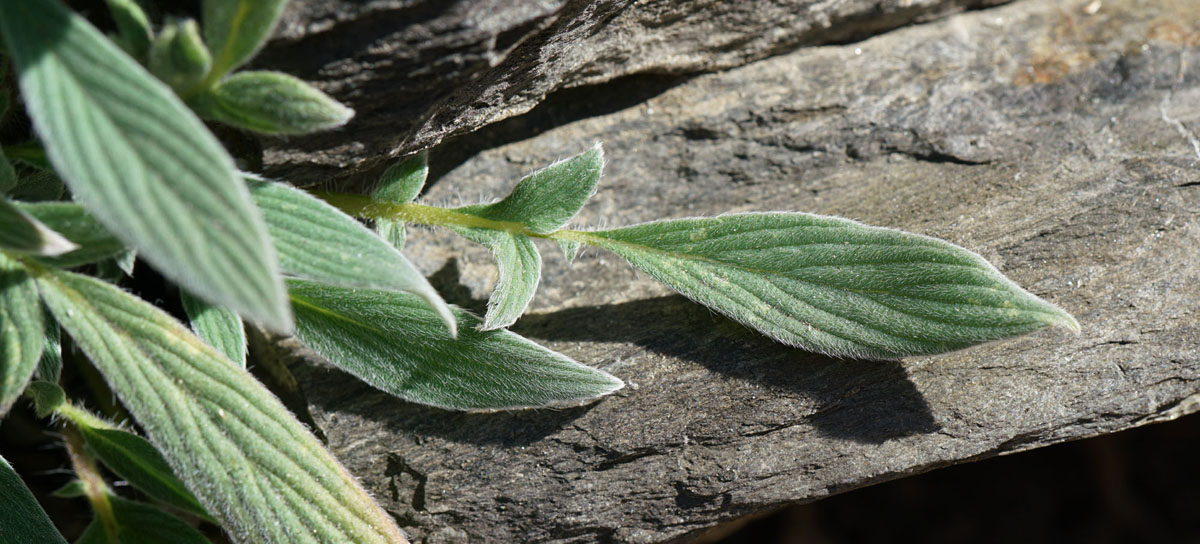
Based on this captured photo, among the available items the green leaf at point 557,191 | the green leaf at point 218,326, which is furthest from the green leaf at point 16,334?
the green leaf at point 557,191

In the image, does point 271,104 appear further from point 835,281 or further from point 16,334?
point 835,281

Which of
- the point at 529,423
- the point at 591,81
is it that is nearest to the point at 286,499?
the point at 529,423

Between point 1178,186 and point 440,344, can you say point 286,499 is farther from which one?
point 1178,186

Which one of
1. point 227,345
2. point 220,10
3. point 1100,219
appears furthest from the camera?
point 1100,219

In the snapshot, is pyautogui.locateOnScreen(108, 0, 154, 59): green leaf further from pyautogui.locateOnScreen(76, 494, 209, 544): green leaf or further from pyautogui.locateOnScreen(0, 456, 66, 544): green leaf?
pyautogui.locateOnScreen(76, 494, 209, 544): green leaf

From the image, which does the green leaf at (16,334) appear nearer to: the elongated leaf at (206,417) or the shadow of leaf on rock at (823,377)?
the elongated leaf at (206,417)

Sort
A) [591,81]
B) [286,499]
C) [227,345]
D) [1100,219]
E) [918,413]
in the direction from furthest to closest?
[591,81] → [1100,219] → [918,413] → [227,345] → [286,499]
